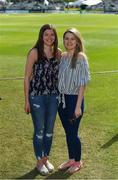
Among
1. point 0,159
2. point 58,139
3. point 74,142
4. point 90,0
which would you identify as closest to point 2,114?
point 58,139

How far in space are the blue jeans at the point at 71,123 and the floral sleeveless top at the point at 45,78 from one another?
0.80 ft

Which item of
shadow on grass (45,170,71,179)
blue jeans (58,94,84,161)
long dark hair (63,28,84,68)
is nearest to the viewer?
long dark hair (63,28,84,68)

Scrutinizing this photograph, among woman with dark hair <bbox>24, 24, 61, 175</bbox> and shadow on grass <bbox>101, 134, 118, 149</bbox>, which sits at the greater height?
woman with dark hair <bbox>24, 24, 61, 175</bbox>

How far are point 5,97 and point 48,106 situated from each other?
20.0 feet

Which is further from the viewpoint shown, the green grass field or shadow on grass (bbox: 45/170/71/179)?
the green grass field

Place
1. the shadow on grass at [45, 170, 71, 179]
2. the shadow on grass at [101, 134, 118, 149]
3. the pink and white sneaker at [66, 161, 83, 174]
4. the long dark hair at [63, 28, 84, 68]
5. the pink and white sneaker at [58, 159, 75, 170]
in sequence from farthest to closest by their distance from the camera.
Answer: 1. the shadow on grass at [101, 134, 118, 149]
2. the pink and white sneaker at [58, 159, 75, 170]
3. the pink and white sneaker at [66, 161, 83, 174]
4. the shadow on grass at [45, 170, 71, 179]
5. the long dark hair at [63, 28, 84, 68]

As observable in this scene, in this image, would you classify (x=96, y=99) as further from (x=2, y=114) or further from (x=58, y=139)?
(x=58, y=139)

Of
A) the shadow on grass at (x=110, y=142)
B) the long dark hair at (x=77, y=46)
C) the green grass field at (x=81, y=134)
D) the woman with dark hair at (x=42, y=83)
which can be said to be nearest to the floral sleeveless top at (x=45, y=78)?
the woman with dark hair at (x=42, y=83)

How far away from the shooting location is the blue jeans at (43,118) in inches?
291

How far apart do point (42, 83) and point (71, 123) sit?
0.70m

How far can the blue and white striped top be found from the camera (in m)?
7.23

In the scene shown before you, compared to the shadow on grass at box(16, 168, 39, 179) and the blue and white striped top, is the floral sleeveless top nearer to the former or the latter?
the blue and white striped top

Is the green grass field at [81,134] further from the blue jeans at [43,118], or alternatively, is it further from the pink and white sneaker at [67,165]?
the blue jeans at [43,118]

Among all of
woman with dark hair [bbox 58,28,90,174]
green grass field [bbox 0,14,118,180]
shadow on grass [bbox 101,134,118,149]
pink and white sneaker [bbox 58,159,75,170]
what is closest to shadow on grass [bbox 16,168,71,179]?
green grass field [bbox 0,14,118,180]
